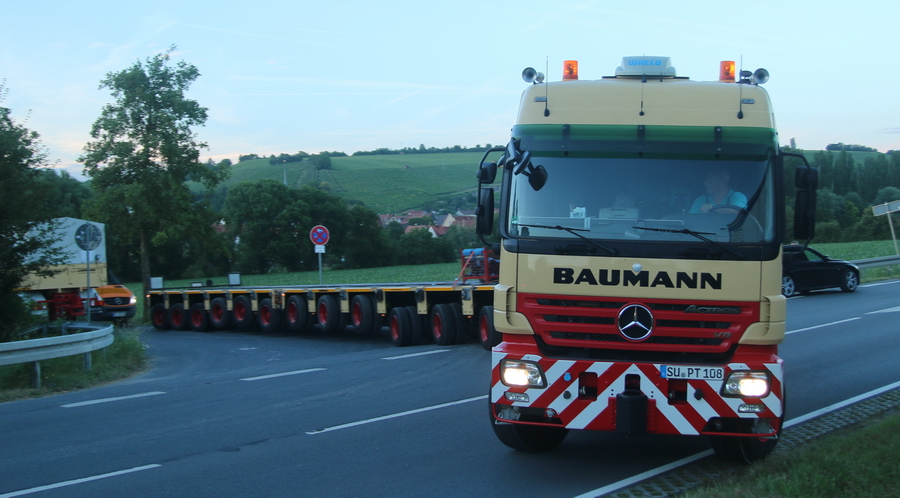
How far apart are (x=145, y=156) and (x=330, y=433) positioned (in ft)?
70.4

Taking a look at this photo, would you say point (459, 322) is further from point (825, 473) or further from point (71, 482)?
point (825, 473)

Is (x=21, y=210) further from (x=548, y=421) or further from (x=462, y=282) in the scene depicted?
(x=548, y=421)

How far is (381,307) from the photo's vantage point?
1595cm

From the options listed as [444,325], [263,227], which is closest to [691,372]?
[444,325]

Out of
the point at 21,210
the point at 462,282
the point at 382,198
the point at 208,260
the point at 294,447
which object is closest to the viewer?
the point at 294,447

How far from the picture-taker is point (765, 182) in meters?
5.51

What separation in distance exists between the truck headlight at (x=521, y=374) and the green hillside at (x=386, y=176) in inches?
3286

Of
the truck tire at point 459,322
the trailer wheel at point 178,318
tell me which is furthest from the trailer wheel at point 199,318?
the truck tire at point 459,322

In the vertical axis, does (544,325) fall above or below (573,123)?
→ below

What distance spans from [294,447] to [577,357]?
2.84 meters

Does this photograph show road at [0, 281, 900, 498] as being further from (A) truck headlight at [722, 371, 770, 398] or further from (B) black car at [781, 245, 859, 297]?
(B) black car at [781, 245, 859, 297]

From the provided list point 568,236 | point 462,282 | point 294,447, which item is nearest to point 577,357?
point 568,236

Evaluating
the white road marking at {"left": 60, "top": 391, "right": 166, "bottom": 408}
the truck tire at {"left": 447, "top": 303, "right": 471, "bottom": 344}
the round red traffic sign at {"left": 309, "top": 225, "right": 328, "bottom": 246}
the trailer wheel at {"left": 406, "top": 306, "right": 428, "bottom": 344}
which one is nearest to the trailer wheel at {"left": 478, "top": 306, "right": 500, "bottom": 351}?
the truck tire at {"left": 447, "top": 303, "right": 471, "bottom": 344}

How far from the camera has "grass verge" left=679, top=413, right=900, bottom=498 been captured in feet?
16.0
